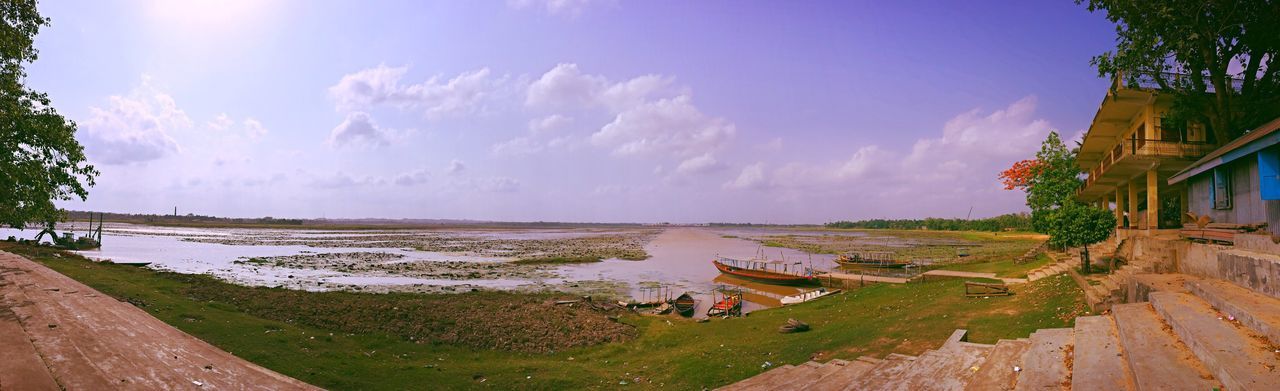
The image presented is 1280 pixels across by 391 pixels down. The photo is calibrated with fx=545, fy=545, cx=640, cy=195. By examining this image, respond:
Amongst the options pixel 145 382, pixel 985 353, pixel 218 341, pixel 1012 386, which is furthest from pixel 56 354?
pixel 985 353

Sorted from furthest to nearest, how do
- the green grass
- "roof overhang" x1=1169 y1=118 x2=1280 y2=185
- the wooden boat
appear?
1. the green grass
2. the wooden boat
3. "roof overhang" x1=1169 y1=118 x2=1280 y2=185

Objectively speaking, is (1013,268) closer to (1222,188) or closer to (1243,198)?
(1222,188)

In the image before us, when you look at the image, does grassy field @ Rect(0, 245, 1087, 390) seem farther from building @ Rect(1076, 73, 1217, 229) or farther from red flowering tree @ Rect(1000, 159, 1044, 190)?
red flowering tree @ Rect(1000, 159, 1044, 190)

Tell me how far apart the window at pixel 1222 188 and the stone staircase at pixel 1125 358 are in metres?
7.18

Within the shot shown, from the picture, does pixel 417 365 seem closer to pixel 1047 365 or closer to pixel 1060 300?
pixel 1047 365

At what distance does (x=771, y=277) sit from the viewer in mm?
32500

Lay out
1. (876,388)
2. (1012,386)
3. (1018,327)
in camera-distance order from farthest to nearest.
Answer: (1018,327) < (876,388) < (1012,386)

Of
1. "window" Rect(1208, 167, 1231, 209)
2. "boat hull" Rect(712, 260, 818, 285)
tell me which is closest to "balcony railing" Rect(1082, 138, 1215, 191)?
"window" Rect(1208, 167, 1231, 209)

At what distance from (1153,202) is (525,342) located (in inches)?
887

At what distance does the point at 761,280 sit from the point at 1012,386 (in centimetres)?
2787

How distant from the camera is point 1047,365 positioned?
6.25 metres

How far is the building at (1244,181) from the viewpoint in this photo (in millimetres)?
10825

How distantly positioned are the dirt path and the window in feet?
69.5

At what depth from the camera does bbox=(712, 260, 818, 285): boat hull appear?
31.1 m
